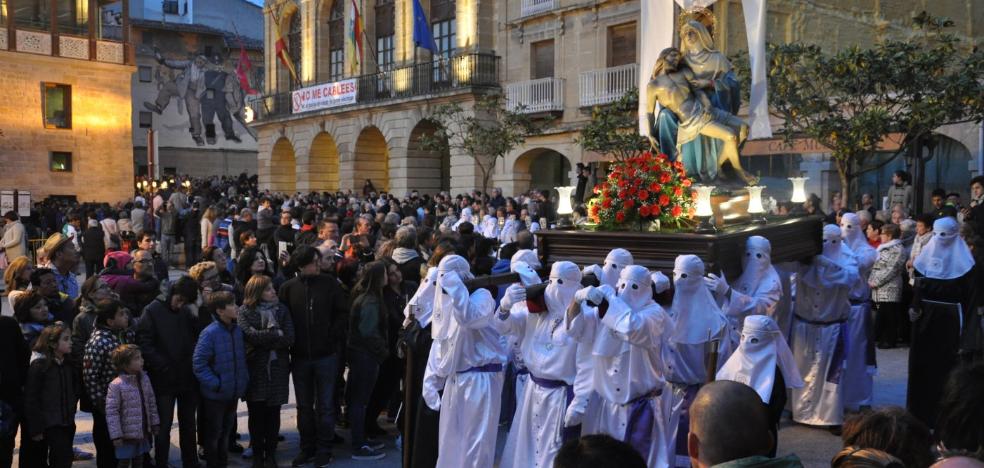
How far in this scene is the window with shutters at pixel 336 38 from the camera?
36812 millimetres

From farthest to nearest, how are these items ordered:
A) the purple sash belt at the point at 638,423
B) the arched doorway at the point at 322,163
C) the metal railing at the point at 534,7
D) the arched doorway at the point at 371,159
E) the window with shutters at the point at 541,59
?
the arched doorway at the point at 322,163 < the arched doorway at the point at 371,159 < the window with shutters at the point at 541,59 < the metal railing at the point at 534,7 < the purple sash belt at the point at 638,423

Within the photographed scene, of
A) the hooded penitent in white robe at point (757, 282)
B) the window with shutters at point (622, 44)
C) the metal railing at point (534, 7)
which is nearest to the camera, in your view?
the hooded penitent in white robe at point (757, 282)

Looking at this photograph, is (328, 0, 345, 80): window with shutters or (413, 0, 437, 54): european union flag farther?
(328, 0, 345, 80): window with shutters

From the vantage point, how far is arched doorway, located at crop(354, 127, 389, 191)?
35094mm

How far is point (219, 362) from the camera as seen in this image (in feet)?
22.8

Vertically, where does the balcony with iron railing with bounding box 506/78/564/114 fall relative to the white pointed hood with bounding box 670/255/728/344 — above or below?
above

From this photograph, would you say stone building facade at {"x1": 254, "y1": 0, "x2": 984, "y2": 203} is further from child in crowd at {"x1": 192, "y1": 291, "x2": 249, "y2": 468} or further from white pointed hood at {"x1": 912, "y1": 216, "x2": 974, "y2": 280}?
child in crowd at {"x1": 192, "y1": 291, "x2": 249, "y2": 468}

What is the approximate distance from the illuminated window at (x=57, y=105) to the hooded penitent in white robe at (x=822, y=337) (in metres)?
34.7

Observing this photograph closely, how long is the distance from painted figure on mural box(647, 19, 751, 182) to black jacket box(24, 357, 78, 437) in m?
6.42

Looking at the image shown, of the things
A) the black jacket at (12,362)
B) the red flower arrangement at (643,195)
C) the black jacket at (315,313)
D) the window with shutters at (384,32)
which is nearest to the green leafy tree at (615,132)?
the red flower arrangement at (643,195)

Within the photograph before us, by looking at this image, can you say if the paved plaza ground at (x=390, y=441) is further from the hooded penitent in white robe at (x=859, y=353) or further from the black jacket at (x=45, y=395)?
the black jacket at (x=45, y=395)

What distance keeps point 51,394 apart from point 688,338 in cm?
470

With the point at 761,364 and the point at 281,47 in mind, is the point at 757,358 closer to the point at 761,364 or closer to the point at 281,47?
the point at 761,364

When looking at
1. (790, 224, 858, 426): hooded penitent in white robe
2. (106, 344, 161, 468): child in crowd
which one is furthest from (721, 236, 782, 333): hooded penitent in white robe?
(106, 344, 161, 468): child in crowd
